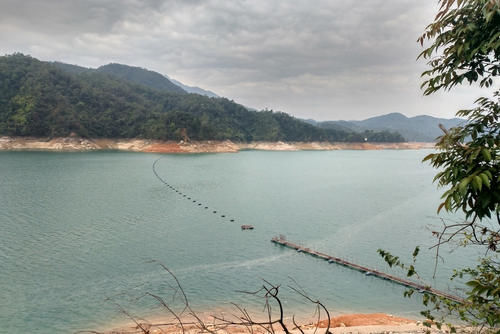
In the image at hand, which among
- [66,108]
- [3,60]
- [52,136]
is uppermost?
[3,60]

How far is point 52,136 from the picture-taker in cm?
8806

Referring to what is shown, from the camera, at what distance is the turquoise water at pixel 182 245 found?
13.8 meters

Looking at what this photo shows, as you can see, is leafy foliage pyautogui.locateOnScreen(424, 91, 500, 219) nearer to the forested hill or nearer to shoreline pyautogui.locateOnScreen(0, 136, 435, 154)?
shoreline pyautogui.locateOnScreen(0, 136, 435, 154)

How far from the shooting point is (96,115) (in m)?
108

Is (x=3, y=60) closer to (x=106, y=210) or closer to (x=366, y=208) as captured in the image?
(x=106, y=210)

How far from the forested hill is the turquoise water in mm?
56294

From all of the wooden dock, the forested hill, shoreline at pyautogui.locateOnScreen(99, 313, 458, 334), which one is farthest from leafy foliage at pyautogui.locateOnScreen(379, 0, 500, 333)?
the forested hill

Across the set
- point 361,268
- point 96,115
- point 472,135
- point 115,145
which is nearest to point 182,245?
point 361,268

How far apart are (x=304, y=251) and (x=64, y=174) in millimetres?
40577

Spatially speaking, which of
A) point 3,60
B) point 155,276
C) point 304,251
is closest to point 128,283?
point 155,276

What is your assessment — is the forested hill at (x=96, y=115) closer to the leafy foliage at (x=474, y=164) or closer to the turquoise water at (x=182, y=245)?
the turquoise water at (x=182, y=245)

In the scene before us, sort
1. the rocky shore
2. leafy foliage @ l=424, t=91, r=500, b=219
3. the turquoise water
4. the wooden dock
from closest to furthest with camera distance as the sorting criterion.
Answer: leafy foliage @ l=424, t=91, r=500, b=219 < the turquoise water < the wooden dock < the rocky shore

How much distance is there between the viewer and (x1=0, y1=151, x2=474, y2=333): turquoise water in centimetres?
1381

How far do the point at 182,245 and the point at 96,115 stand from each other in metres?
102
